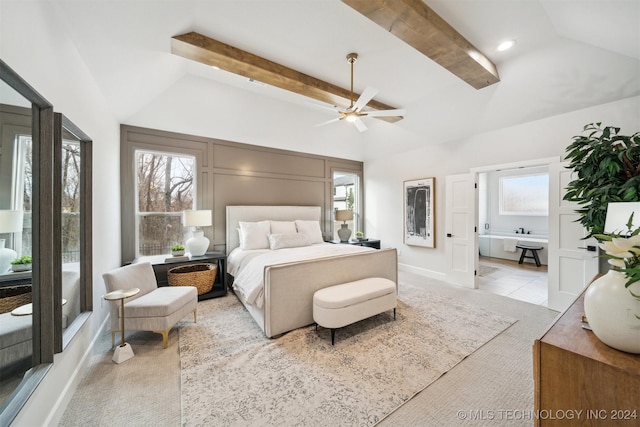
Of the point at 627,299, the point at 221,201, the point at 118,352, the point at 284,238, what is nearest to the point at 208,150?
the point at 221,201

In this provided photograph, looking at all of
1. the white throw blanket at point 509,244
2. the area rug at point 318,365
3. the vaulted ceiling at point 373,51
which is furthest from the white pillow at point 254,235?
the white throw blanket at point 509,244

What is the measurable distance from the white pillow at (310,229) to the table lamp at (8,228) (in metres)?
3.55

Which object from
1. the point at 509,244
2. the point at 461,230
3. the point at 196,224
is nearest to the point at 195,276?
the point at 196,224

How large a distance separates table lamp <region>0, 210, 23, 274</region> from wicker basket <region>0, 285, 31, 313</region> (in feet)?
0.40

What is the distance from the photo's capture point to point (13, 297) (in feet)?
4.44

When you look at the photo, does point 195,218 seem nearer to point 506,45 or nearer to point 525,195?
point 506,45

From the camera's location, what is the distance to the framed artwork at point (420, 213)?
4891 mm

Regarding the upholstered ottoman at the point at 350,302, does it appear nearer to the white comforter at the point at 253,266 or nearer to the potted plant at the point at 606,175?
the white comforter at the point at 253,266

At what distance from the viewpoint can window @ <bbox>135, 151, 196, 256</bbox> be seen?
3.91 metres

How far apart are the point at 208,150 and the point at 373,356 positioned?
13.3 feet

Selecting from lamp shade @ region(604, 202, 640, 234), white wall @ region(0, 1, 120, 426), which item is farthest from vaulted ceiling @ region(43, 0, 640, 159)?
lamp shade @ region(604, 202, 640, 234)

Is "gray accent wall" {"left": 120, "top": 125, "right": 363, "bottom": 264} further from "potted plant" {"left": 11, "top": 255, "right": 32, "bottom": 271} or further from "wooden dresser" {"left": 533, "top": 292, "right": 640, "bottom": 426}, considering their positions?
"wooden dresser" {"left": 533, "top": 292, "right": 640, "bottom": 426}

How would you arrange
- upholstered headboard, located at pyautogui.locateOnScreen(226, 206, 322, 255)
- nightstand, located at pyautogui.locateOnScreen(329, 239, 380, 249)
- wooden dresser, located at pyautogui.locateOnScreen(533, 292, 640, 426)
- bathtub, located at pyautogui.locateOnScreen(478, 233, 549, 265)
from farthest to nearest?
bathtub, located at pyautogui.locateOnScreen(478, 233, 549, 265) → nightstand, located at pyautogui.locateOnScreen(329, 239, 380, 249) → upholstered headboard, located at pyautogui.locateOnScreen(226, 206, 322, 255) → wooden dresser, located at pyautogui.locateOnScreen(533, 292, 640, 426)

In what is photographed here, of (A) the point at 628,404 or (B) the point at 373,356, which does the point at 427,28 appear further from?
(B) the point at 373,356
